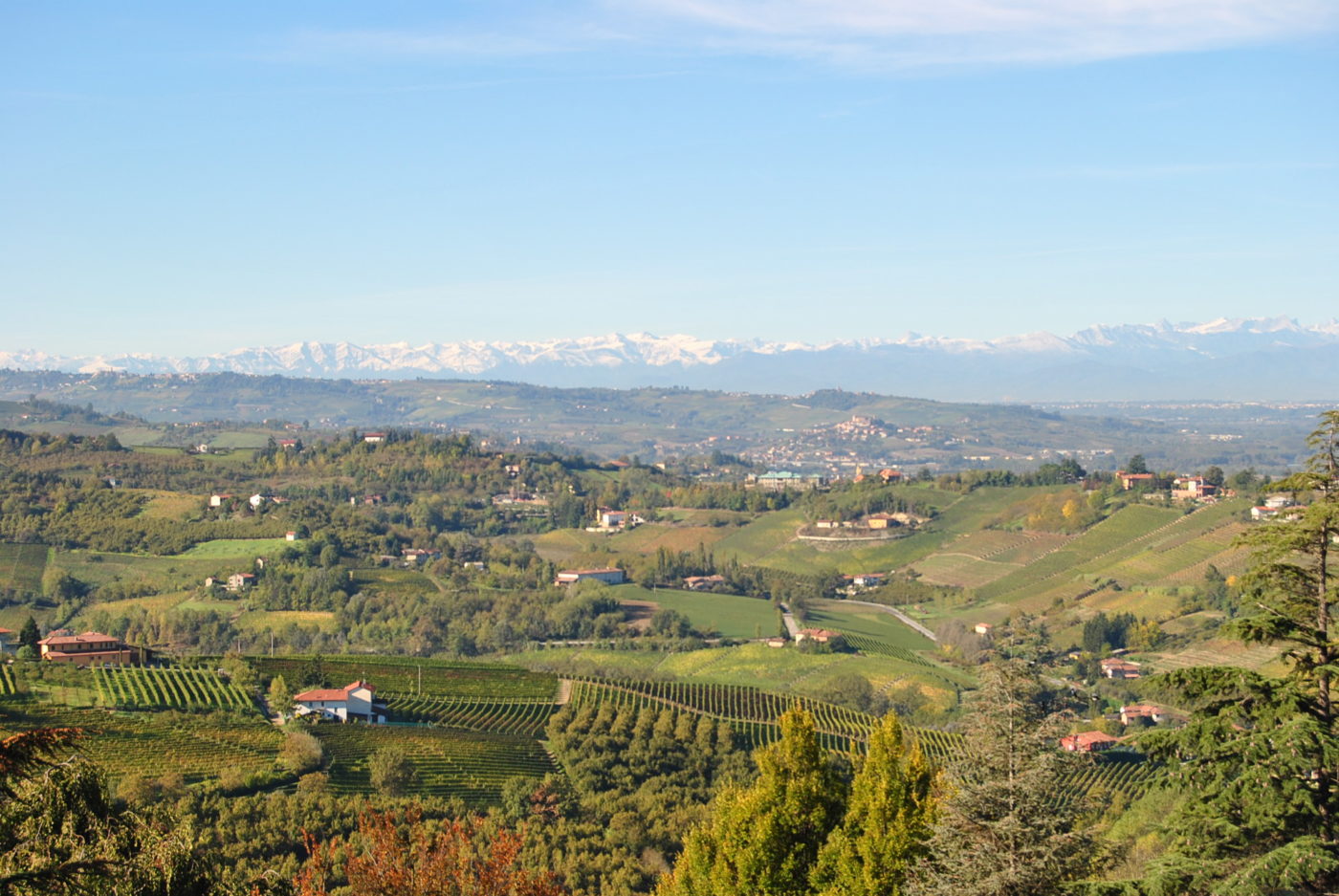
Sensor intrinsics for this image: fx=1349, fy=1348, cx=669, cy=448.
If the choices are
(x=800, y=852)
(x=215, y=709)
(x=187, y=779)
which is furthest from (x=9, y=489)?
(x=800, y=852)

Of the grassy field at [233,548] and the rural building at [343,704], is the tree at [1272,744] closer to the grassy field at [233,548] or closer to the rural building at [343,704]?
the rural building at [343,704]

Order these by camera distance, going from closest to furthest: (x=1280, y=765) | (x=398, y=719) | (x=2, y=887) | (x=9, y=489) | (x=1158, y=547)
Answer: (x=2, y=887) → (x=1280, y=765) → (x=398, y=719) → (x=1158, y=547) → (x=9, y=489)

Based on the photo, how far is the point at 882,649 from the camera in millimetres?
83688

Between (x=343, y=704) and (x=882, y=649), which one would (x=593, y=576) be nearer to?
(x=882, y=649)

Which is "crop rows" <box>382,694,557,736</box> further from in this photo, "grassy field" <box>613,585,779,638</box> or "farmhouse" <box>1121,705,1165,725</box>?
"grassy field" <box>613,585,779,638</box>

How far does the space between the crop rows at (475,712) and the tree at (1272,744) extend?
43.4 m

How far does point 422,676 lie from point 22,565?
4376 centimetres

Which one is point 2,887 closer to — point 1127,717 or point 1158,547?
point 1127,717

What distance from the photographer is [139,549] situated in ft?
338

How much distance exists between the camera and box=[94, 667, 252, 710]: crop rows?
53094mm

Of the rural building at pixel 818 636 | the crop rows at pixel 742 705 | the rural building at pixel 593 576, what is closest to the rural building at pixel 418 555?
the rural building at pixel 593 576

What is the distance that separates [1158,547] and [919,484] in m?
43.8

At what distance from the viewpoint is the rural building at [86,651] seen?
6188 centimetres

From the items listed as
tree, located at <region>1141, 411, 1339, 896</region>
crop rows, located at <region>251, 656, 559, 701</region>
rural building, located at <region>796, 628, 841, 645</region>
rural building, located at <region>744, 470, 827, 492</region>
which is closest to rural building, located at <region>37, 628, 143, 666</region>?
crop rows, located at <region>251, 656, 559, 701</region>
